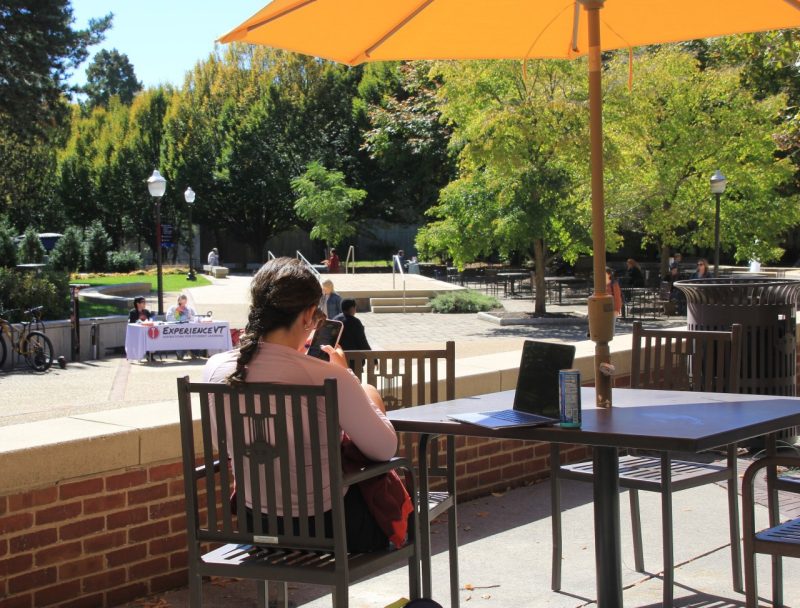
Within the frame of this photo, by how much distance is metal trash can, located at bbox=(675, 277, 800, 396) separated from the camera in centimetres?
688

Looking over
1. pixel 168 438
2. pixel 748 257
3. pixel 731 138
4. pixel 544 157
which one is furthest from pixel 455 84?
pixel 168 438

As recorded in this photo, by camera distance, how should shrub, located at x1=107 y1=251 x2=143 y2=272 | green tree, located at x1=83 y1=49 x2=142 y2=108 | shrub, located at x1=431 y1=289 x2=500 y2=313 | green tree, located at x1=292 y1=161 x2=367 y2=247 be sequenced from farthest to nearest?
green tree, located at x1=83 y1=49 x2=142 y2=108
green tree, located at x1=292 y1=161 x2=367 y2=247
shrub, located at x1=107 y1=251 x2=143 y2=272
shrub, located at x1=431 y1=289 x2=500 y2=313

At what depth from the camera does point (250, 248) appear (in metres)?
55.7

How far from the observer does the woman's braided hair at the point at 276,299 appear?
310cm

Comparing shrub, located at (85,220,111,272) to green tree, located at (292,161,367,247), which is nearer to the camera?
shrub, located at (85,220,111,272)

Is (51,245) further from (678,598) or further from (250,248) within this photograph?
(678,598)

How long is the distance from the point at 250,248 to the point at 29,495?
52285 millimetres

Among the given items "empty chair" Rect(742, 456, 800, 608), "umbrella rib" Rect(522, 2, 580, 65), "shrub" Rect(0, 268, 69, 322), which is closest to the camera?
"empty chair" Rect(742, 456, 800, 608)

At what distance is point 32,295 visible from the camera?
2155cm

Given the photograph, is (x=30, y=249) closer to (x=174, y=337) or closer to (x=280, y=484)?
(x=174, y=337)

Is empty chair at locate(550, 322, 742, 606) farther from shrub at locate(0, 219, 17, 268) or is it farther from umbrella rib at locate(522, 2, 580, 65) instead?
shrub at locate(0, 219, 17, 268)

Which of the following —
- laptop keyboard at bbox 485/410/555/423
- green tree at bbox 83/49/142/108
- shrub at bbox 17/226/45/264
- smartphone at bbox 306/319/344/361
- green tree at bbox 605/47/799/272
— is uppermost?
green tree at bbox 83/49/142/108

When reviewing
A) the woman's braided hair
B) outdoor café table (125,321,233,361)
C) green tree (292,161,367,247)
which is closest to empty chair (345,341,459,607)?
the woman's braided hair

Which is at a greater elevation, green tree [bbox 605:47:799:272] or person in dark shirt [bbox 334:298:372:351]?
green tree [bbox 605:47:799:272]
